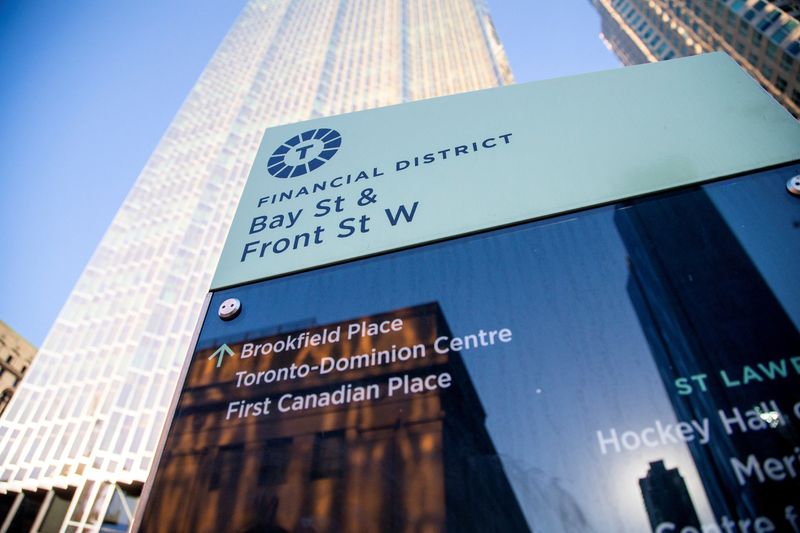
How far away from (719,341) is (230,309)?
363 cm

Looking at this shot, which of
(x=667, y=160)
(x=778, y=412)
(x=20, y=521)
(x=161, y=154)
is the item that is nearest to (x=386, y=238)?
(x=667, y=160)

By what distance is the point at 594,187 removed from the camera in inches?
157

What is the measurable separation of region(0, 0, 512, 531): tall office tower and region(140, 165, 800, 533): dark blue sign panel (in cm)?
3036

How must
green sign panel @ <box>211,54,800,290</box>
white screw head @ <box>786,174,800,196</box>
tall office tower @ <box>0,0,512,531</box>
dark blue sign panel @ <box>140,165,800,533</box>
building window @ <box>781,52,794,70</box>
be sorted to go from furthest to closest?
building window @ <box>781,52,794,70</box> → tall office tower @ <box>0,0,512,531</box> → green sign panel @ <box>211,54,800,290</box> → white screw head @ <box>786,174,800,196</box> → dark blue sign panel @ <box>140,165,800,533</box>

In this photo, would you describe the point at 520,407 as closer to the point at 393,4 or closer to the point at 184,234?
the point at 184,234

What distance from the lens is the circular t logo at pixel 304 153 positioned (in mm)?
5469

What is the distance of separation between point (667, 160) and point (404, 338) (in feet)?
9.46

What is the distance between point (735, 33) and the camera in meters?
42.1

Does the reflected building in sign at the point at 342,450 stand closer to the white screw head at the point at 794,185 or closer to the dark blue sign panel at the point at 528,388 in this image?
the dark blue sign panel at the point at 528,388

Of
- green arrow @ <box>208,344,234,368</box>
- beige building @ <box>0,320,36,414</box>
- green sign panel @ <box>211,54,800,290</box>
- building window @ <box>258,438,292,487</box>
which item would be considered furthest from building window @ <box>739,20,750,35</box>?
beige building @ <box>0,320,36,414</box>

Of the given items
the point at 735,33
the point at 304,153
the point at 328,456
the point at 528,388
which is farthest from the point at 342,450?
the point at 735,33

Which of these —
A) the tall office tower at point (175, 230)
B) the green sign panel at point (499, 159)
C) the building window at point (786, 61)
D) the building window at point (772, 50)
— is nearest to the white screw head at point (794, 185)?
the green sign panel at point (499, 159)

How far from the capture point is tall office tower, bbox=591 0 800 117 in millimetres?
35562

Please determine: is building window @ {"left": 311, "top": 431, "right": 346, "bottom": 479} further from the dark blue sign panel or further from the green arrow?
the green arrow
